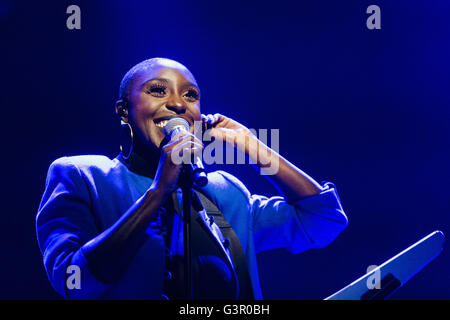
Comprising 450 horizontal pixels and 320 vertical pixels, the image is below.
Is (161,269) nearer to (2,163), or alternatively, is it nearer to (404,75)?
(2,163)

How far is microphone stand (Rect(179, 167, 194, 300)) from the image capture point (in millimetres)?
1120

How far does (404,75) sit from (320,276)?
124 cm

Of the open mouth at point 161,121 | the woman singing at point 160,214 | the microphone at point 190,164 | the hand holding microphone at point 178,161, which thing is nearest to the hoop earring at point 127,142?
the woman singing at point 160,214

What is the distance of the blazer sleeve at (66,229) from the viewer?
1.25 m

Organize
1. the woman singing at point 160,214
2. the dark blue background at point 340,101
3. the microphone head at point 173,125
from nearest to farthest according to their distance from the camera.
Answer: the woman singing at point 160,214
the microphone head at point 173,125
the dark blue background at point 340,101

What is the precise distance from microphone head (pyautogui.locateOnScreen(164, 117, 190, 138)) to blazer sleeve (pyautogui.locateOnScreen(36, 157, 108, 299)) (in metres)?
0.35

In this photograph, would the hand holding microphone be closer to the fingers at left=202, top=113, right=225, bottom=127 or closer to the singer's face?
the singer's face

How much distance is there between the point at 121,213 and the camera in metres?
1.46

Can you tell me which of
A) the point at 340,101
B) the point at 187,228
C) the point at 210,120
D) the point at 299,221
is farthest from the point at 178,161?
the point at 340,101

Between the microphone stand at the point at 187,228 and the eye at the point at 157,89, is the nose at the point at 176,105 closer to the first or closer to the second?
the eye at the point at 157,89

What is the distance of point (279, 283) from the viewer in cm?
234

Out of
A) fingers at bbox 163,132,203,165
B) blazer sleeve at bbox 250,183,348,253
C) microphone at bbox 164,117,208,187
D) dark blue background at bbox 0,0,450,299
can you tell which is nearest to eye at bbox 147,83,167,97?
microphone at bbox 164,117,208,187

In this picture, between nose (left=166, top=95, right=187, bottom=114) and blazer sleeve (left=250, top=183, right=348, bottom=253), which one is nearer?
nose (left=166, top=95, right=187, bottom=114)

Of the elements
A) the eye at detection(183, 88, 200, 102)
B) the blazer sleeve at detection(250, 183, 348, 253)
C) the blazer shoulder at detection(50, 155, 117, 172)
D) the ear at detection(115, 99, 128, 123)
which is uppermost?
the eye at detection(183, 88, 200, 102)
